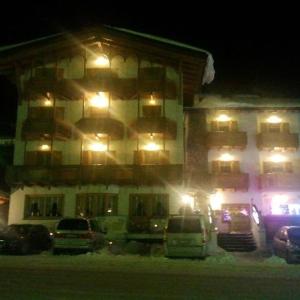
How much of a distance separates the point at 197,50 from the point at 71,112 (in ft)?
33.4

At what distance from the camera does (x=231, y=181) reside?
37.6 metres

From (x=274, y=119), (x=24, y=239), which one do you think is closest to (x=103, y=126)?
(x=24, y=239)

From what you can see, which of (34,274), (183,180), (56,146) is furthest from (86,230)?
(56,146)

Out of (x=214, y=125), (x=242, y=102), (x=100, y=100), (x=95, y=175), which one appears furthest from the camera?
(x=242, y=102)

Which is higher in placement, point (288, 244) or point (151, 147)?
point (151, 147)

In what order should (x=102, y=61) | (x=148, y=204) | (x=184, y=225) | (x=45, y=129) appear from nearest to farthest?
(x=184, y=225)
(x=148, y=204)
(x=45, y=129)
(x=102, y=61)

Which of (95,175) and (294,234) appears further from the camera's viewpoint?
(95,175)

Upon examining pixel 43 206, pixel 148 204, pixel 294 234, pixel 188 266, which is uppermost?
pixel 148 204

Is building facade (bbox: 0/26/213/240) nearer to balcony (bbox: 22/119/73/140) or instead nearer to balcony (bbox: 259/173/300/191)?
balcony (bbox: 22/119/73/140)

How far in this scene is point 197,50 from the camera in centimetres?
3566

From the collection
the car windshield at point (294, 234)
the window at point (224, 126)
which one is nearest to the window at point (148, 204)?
the window at point (224, 126)

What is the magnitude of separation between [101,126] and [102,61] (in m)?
5.64

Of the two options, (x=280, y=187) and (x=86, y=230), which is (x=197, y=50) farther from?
(x=86, y=230)

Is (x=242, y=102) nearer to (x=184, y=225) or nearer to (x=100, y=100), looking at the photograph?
(x=100, y=100)
